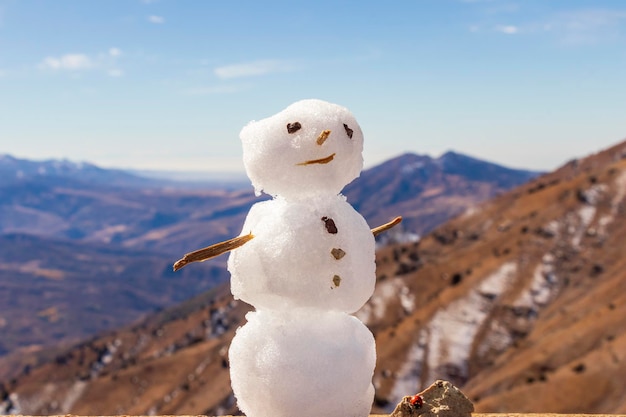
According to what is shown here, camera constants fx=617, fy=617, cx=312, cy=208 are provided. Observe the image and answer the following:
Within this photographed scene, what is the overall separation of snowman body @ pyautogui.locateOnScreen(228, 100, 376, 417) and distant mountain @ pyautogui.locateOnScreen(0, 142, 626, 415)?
162ft

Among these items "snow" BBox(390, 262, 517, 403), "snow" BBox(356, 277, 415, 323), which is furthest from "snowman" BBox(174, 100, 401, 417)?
"snow" BBox(356, 277, 415, 323)

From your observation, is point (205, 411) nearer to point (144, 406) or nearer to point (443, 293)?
point (144, 406)

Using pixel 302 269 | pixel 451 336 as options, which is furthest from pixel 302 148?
pixel 451 336

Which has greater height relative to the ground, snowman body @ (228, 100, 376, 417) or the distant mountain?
snowman body @ (228, 100, 376, 417)

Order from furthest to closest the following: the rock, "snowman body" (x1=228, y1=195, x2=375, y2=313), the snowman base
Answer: the rock
the snowman base
"snowman body" (x1=228, y1=195, x2=375, y2=313)

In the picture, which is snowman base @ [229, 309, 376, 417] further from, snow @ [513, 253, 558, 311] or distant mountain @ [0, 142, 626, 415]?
snow @ [513, 253, 558, 311]

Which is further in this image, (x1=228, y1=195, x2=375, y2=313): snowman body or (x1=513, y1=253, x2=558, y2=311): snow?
(x1=513, y1=253, x2=558, y2=311): snow

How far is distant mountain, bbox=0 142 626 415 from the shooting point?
6128cm

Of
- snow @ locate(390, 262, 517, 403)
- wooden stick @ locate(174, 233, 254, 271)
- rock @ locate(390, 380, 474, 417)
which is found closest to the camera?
wooden stick @ locate(174, 233, 254, 271)

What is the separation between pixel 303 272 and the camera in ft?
31.6

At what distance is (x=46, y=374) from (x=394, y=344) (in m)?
105

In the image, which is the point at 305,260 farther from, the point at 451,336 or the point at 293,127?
the point at 451,336

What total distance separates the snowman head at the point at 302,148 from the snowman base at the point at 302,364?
212cm

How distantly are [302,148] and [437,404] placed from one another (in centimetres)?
521
